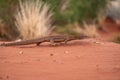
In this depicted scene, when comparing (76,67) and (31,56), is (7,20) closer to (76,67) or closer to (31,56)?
(31,56)

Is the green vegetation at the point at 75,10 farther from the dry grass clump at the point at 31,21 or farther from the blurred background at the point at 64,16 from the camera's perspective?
the dry grass clump at the point at 31,21

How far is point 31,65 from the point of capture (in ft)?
27.0

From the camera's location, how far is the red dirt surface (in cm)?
729

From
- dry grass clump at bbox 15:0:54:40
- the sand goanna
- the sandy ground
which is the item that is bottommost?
the sandy ground

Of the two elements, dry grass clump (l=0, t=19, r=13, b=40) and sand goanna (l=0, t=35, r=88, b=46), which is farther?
dry grass clump (l=0, t=19, r=13, b=40)

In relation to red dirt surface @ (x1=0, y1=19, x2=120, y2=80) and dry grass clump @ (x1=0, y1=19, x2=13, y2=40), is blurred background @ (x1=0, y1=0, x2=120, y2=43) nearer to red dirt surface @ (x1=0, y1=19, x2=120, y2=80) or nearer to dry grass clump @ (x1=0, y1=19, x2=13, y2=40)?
dry grass clump @ (x1=0, y1=19, x2=13, y2=40)

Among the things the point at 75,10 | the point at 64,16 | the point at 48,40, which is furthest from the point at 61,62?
the point at 75,10

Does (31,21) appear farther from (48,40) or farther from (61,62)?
(61,62)

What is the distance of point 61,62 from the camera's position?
8.52 meters

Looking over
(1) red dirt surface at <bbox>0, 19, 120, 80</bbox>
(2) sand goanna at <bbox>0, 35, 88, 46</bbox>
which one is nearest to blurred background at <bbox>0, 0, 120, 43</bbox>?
(2) sand goanna at <bbox>0, 35, 88, 46</bbox>

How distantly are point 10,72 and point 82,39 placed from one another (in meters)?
5.17

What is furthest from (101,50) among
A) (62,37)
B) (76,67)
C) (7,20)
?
(7,20)

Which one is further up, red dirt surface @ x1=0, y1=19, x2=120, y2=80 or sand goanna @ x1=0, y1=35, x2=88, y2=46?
sand goanna @ x1=0, y1=35, x2=88, y2=46

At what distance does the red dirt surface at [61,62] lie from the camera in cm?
A: 729
